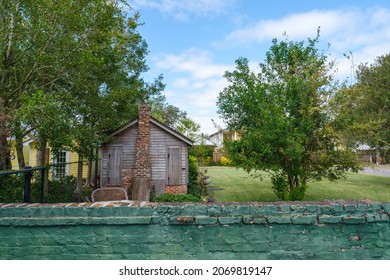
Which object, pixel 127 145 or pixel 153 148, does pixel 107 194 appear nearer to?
pixel 127 145

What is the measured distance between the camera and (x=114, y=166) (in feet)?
49.8

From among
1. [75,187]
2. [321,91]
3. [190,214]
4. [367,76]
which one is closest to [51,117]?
[75,187]

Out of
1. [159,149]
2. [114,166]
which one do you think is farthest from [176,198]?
[114,166]

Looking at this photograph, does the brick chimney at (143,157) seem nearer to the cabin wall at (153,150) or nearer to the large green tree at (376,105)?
the cabin wall at (153,150)

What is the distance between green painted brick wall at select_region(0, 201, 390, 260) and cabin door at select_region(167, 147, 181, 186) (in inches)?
473

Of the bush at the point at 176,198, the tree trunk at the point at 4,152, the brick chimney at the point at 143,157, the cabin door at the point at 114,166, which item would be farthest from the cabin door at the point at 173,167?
the tree trunk at the point at 4,152

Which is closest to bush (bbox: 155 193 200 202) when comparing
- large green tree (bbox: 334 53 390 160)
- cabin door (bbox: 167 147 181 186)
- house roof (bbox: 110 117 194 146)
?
cabin door (bbox: 167 147 181 186)

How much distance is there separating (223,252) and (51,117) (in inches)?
307

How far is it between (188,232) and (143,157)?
10.9m

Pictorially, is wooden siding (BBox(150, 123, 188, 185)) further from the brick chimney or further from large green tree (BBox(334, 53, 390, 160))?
large green tree (BBox(334, 53, 390, 160))

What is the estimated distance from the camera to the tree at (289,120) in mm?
10672

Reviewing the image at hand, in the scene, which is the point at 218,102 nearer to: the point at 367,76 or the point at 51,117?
the point at 51,117

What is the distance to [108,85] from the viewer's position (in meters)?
14.1

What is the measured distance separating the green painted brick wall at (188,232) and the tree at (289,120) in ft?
22.8
